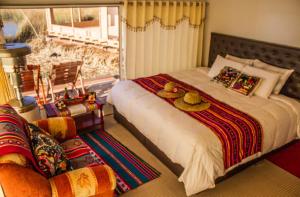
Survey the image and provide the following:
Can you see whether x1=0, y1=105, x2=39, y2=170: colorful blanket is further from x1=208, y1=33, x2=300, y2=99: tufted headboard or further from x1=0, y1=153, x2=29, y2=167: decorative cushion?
x1=208, y1=33, x2=300, y2=99: tufted headboard

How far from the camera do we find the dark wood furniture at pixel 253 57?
2.71m

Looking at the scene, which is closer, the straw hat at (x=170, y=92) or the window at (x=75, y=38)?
the straw hat at (x=170, y=92)

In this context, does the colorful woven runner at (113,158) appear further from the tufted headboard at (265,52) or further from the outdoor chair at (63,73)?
the tufted headboard at (265,52)

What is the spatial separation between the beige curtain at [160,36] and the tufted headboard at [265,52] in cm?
43

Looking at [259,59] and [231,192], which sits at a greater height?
[259,59]

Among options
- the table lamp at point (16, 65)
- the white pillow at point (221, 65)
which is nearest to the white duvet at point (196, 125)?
the white pillow at point (221, 65)

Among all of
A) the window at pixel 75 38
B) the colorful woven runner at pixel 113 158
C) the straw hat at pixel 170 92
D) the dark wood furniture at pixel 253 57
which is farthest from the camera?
the window at pixel 75 38

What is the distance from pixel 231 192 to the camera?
2.42 m

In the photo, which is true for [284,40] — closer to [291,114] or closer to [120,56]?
[291,114]

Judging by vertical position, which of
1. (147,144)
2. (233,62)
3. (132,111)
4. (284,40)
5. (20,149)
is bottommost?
(147,144)

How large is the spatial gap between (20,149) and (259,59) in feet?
10.8

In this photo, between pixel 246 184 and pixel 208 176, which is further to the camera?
pixel 246 184

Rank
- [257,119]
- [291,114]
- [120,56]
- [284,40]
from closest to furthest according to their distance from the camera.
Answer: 1. [257,119]
2. [291,114]
3. [284,40]
4. [120,56]

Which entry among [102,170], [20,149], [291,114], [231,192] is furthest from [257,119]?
[20,149]
